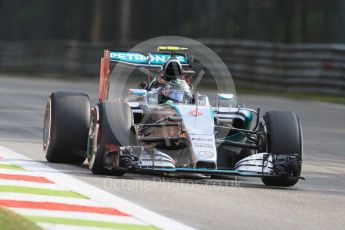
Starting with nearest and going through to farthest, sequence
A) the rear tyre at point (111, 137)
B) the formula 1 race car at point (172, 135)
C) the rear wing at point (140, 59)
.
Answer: the formula 1 race car at point (172, 135)
the rear tyre at point (111, 137)
the rear wing at point (140, 59)

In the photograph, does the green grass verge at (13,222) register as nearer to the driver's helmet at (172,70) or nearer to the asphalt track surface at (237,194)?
the asphalt track surface at (237,194)

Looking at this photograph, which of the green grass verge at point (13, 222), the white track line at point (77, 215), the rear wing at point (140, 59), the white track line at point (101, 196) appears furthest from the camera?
the rear wing at point (140, 59)

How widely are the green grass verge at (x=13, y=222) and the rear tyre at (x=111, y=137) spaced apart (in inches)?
116

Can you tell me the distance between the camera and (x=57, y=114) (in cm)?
1232

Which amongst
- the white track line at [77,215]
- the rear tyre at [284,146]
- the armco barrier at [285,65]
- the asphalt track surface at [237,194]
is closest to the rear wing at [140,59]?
the asphalt track surface at [237,194]

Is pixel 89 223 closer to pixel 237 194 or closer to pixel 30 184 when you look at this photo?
pixel 30 184

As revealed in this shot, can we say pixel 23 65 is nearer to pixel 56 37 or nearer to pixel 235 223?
pixel 56 37

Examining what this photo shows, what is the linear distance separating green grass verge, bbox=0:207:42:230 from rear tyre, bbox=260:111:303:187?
3.82 meters

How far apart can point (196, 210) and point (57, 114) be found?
11.4ft

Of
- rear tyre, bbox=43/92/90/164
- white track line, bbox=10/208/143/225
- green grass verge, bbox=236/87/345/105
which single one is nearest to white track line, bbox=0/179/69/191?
white track line, bbox=10/208/143/225

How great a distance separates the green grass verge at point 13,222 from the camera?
25.4ft

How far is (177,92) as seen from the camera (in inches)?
478

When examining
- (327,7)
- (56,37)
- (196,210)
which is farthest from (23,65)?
(196,210)

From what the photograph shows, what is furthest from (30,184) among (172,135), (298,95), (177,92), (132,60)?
(298,95)
